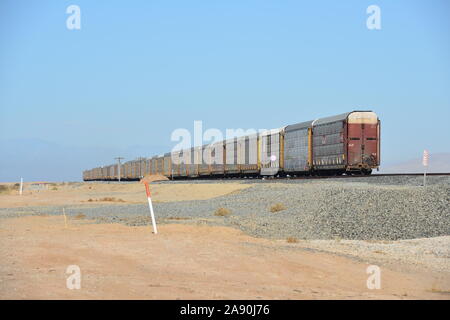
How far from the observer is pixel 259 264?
12.0 metres

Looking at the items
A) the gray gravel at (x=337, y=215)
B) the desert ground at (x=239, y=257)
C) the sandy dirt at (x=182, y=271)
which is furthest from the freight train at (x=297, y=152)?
the sandy dirt at (x=182, y=271)

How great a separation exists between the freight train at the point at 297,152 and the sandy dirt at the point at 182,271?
22.3 m

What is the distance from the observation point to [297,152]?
43.7m

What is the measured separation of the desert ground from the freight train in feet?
42.7

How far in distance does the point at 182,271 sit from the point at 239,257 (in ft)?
6.82

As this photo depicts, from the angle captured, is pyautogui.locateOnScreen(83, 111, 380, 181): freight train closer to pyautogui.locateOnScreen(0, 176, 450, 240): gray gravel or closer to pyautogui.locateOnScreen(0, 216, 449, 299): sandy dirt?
pyautogui.locateOnScreen(0, 176, 450, 240): gray gravel

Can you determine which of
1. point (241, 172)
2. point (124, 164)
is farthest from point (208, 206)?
point (124, 164)

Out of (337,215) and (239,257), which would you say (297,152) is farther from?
(239,257)

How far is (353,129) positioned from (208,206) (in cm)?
1185

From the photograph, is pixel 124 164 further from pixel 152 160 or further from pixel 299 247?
pixel 299 247

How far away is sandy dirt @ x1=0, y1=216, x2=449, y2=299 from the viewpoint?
910cm

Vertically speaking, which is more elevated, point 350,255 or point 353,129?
point 353,129

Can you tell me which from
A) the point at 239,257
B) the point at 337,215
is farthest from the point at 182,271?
the point at 337,215
